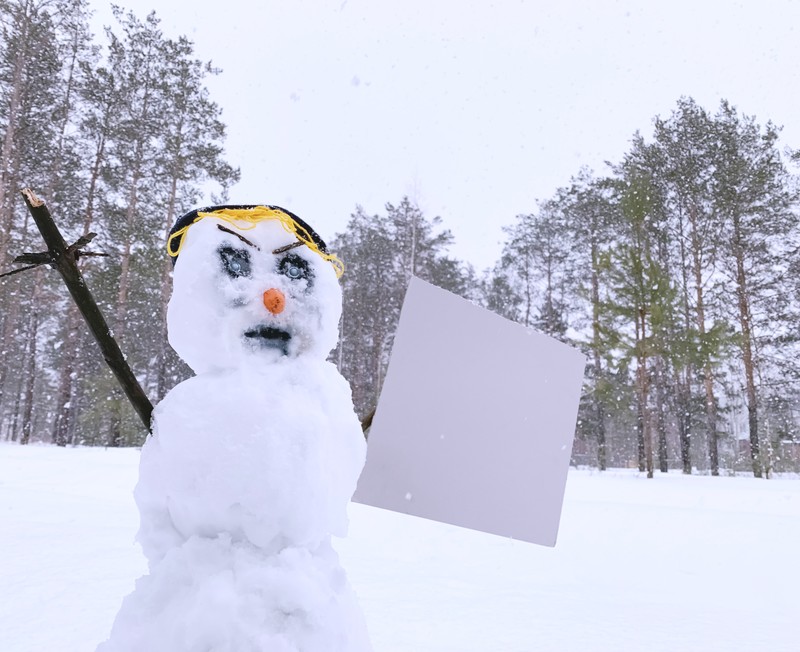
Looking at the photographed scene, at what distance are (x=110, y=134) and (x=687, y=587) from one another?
14.3 meters

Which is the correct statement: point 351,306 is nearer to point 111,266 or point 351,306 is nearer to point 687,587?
point 111,266

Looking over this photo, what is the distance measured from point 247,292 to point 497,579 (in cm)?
268

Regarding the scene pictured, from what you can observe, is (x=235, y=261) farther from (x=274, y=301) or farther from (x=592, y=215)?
(x=592, y=215)

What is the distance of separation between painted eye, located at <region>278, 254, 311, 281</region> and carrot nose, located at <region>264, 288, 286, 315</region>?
4.3 inches

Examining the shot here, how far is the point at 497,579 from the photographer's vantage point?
3.22 meters

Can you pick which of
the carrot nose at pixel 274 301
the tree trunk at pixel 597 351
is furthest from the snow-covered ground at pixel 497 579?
the tree trunk at pixel 597 351

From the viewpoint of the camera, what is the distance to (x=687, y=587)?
332 cm

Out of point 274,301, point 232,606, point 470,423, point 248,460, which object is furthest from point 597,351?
point 232,606

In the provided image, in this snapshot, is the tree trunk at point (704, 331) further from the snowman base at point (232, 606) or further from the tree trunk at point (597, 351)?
the snowman base at point (232, 606)

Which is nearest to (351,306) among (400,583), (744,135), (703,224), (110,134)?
(110,134)

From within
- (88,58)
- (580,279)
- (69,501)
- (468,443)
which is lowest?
(69,501)

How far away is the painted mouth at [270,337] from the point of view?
56.9 inches

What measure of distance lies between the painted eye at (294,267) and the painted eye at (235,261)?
0.33ft

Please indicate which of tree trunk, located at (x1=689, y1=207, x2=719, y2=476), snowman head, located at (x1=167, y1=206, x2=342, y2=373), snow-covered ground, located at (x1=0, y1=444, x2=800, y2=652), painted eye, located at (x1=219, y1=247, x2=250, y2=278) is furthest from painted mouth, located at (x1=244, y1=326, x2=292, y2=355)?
tree trunk, located at (x1=689, y1=207, x2=719, y2=476)
